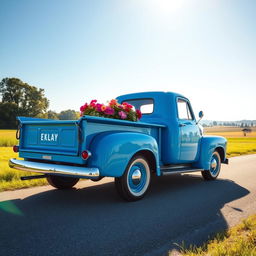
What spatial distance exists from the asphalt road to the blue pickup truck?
45cm

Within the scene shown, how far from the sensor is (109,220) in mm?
3346

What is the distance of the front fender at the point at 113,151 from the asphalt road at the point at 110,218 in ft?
2.05

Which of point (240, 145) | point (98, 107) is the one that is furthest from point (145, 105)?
point (240, 145)

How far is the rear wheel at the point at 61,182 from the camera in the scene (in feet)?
16.3

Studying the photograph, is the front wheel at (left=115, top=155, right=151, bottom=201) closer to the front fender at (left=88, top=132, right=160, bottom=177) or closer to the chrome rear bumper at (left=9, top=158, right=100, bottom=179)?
the front fender at (left=88, top=132, right=160, bottom=177)

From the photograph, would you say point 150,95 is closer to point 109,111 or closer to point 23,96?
point 109,111

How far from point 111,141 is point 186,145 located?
8.37 ft

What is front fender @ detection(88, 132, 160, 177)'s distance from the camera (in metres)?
3.67

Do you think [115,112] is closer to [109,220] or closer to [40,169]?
[40,169]

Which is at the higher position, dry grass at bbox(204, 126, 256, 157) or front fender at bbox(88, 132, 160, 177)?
front fender at bbox(88, 132, 160, 177)

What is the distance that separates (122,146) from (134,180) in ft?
2.49

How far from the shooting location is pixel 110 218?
3.43 meters

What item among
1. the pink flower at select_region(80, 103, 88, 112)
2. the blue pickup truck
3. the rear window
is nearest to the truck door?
the blue pickup truck

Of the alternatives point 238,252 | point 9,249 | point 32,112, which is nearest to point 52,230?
point 9,249
